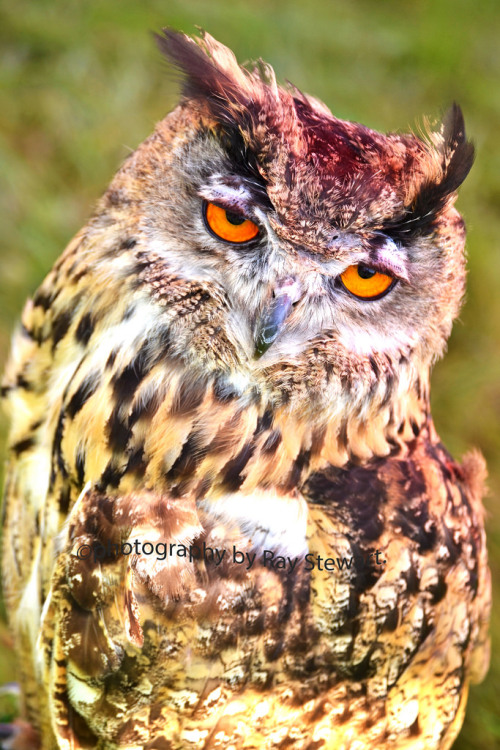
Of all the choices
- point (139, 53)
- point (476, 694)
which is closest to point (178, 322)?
point (476, 694)

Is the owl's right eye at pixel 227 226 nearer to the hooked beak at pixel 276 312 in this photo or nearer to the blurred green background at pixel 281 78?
the hooked beak at pixel 276 312

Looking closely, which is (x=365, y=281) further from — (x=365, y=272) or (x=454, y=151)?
(x=454, y=151)

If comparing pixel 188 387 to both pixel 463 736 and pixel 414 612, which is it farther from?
pixel 463 736

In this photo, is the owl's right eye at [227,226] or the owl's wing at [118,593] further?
the owl's wing at [118,593]

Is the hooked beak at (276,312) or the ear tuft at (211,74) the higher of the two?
the ear tuft at (211,74)

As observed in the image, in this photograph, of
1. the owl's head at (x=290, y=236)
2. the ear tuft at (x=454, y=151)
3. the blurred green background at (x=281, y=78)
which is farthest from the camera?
the blurred green background at (x=281, y=78)

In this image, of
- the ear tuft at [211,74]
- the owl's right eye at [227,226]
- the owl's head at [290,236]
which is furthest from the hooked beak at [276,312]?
the ear tuft at [211,74]

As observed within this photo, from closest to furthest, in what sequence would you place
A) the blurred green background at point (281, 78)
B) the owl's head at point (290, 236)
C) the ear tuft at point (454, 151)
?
1. the owl's head at point (290, 236)
2. the ear tuft at point (454, 151)
3. the blurred green background at point (281, 78)

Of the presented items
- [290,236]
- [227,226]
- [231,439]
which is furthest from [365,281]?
[231,439]
